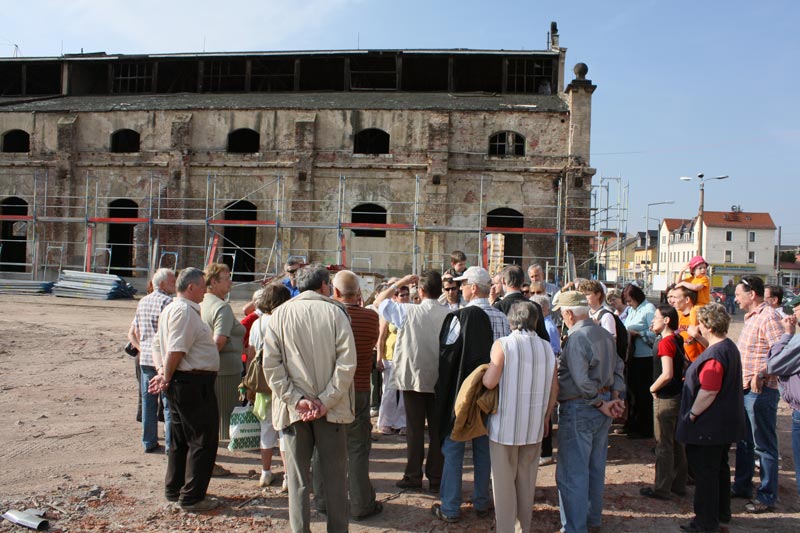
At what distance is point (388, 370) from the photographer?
292 inches

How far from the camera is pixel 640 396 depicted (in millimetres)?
7297

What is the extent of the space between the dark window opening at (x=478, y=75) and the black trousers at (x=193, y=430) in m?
24.2

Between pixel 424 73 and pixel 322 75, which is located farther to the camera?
pixel 322 75

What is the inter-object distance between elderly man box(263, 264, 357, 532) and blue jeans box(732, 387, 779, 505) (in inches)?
148

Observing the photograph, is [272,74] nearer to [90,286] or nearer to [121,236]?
[121,236]

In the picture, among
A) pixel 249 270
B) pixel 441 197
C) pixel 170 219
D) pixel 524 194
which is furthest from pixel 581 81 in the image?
pixel 170 219

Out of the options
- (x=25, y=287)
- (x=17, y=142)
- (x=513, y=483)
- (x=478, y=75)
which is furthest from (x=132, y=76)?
(x=513, y=483)

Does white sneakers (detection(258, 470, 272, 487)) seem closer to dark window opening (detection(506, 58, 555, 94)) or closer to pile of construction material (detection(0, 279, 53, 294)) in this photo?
pile of construction material (detection(0, 279, 53, 294))

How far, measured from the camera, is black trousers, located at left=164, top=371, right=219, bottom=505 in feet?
16.1

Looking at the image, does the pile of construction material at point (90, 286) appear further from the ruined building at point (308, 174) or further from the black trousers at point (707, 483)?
the black trousers at point (707, 483)

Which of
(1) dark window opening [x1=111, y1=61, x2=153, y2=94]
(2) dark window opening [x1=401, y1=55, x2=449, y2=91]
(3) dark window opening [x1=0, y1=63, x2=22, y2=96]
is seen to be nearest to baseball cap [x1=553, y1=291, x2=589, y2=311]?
(2) dark window opening [x1=401, y1=55, x2=449, y2=91]

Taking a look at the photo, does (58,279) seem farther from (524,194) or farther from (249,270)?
(524,194)

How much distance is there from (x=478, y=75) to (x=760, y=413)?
24347mm

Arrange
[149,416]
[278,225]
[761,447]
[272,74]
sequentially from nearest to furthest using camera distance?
[761,447]
[149,416]
[278,225]
[272,74]
